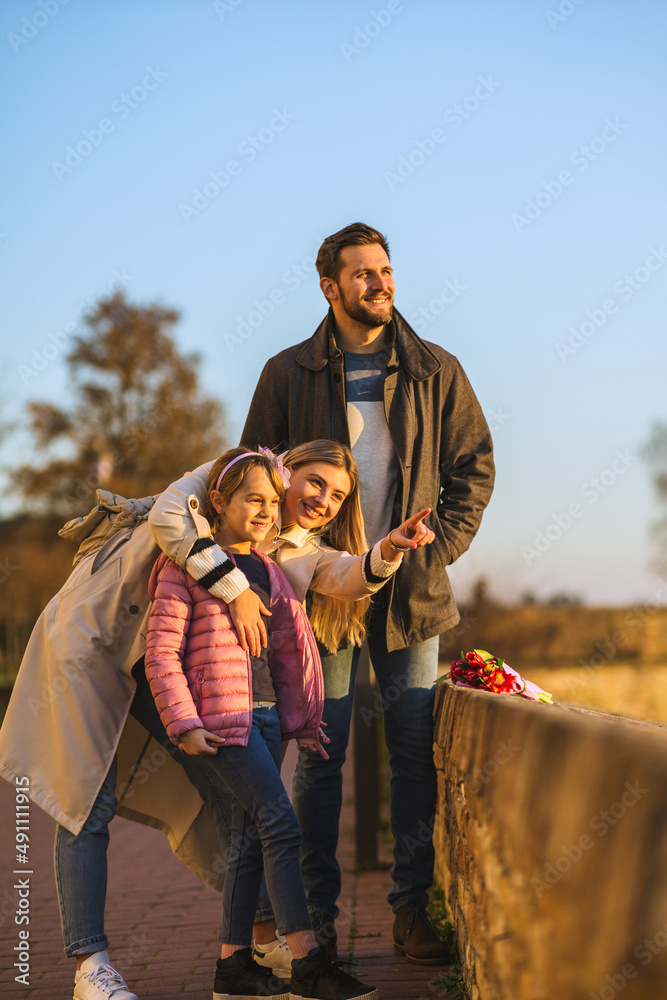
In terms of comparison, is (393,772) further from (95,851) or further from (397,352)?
(397,352)

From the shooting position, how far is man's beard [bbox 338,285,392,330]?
11.7 feet

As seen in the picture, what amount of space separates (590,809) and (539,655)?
20134 mm

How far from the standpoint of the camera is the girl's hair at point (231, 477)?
9.92 feet

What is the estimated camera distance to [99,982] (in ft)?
9.04

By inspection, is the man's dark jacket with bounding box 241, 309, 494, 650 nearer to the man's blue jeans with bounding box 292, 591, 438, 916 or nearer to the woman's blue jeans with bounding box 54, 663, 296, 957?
the man's blue jeans with bounding box 292, 591, 438, 916

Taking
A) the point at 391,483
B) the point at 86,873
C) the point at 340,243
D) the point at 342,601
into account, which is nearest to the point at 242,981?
the point at 86,873

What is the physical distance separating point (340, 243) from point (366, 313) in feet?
1.01

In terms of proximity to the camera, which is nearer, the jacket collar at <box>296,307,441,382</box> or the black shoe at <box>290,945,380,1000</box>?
the black shoe at <box>290,945,380,1000</box>

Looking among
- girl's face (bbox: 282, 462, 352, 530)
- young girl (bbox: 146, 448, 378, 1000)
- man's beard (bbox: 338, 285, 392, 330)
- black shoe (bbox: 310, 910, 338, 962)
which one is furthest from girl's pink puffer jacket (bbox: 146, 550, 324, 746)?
man's beard (bbox: 338, 285, 392, 330)

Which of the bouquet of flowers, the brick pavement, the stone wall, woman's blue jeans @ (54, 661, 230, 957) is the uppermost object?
the bouquet of flowers

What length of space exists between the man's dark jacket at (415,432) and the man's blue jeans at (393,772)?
131 millimetres

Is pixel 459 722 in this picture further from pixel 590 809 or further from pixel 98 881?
pixel 590 809

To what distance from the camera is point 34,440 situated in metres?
24.5

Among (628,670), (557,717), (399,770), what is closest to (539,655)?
(628,670)
